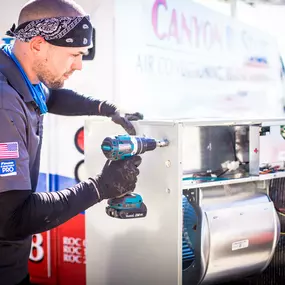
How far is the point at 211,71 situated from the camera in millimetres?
4746

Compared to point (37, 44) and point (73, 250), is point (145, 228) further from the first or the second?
point (73, 250)

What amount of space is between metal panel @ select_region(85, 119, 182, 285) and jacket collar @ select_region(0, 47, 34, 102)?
74cm

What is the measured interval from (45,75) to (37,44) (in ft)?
0.46

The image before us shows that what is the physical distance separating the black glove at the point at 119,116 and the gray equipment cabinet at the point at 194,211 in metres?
0.07

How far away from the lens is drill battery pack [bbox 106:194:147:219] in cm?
219

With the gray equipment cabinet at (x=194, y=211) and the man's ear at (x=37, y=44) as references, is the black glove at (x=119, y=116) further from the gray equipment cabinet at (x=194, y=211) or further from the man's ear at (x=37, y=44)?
the man's ear at (x=37, y=44)

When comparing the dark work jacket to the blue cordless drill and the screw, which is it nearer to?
the blue cordless drill

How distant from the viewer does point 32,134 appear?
199cm

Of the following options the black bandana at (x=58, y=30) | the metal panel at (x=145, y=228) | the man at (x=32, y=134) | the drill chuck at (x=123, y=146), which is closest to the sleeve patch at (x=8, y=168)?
the man at (x=32, y=134)

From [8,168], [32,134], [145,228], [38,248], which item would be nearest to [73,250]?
[38,248]

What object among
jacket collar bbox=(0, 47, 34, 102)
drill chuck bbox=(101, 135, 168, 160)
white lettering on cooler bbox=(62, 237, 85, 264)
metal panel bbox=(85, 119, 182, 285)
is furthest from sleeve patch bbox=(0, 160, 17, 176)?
white lettering on cooler bbox=(62, 237, 85, 264)

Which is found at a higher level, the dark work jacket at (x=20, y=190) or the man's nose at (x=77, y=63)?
the man's nose at (x=77, y=63)

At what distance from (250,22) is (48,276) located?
370cm

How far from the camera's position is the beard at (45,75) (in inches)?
80.0
